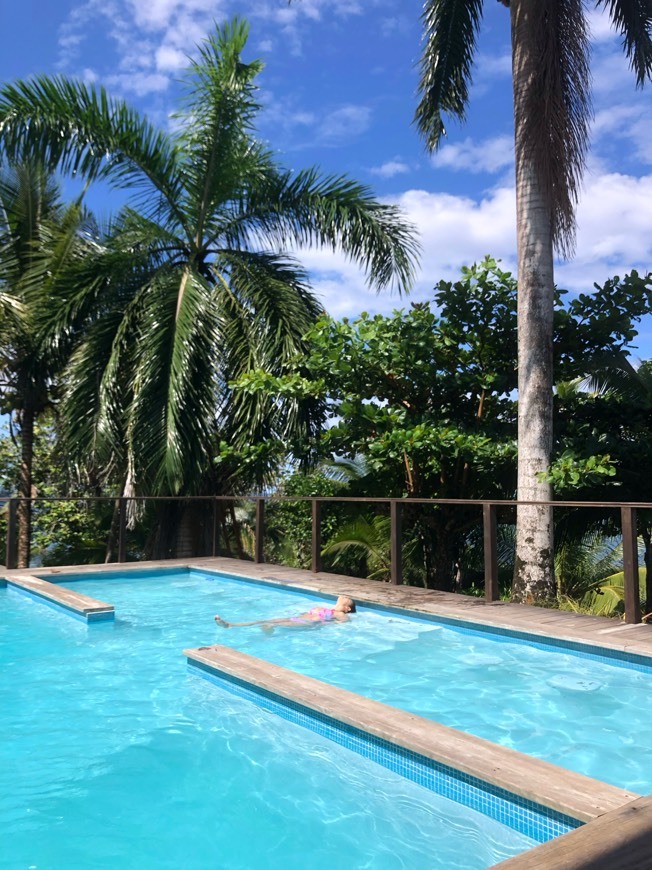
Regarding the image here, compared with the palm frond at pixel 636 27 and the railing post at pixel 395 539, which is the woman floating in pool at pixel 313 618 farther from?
the palm frond at pixel 636 27

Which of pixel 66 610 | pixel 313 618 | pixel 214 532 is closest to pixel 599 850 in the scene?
pixel 313 618

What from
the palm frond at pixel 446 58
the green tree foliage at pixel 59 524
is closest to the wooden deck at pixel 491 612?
the green tree foliage at pixel 59 524

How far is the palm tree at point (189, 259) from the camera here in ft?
36.4

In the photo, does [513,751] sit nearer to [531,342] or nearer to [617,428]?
[531,342]

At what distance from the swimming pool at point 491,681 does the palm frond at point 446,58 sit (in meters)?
7.17

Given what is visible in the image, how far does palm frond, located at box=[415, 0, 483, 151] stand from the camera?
395 inches

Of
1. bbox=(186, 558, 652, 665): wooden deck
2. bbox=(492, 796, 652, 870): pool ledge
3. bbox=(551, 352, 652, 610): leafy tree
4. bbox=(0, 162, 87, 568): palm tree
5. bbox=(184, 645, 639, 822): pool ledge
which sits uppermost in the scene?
bbox=(0, 162, 87, 568): palm tree

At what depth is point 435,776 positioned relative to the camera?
3475 millimetres

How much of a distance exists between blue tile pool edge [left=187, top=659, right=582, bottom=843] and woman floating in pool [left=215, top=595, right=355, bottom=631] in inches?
102

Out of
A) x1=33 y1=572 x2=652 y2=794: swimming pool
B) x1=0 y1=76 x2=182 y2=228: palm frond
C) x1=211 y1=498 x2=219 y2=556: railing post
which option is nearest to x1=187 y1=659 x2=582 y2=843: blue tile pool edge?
x1=33 y1=572 x2=652 y2=794: swimming pool

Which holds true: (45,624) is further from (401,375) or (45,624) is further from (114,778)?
(401,375)

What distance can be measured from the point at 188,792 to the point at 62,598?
4.93 metres

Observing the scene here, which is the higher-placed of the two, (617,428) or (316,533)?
(617,428)

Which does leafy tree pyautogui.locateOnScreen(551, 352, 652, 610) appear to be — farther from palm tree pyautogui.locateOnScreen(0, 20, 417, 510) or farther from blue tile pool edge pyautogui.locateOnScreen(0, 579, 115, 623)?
blue tile pool edge pyautogui.locateOnScreen(0, 579, 115, 623)
